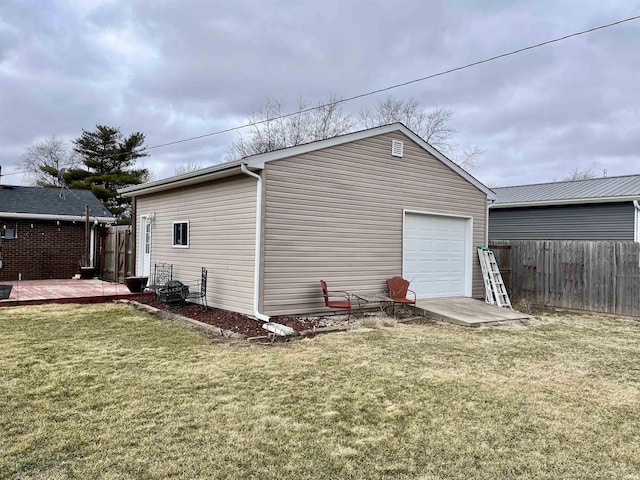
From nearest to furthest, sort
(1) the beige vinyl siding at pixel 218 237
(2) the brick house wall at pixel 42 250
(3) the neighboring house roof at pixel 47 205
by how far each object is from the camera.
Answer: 1. (1) the beige vinyl siding at pixel 218 237
2. (2) the brick house wall at pixel 42 250
3. (3) the neighboring house roof at pixel 47 205

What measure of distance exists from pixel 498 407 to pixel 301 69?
1316 cm

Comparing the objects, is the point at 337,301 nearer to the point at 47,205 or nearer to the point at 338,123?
the point at 47,205

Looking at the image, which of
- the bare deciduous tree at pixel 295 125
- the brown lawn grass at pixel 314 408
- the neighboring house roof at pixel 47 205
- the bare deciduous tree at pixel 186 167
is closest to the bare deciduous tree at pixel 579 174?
the bare deciduous tree at pixel 295 125

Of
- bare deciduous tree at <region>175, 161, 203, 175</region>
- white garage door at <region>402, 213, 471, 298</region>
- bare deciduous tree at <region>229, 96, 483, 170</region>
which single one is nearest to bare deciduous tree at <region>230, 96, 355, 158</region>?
bare deciduous tree at <region>229, 96, 483, 170</region>

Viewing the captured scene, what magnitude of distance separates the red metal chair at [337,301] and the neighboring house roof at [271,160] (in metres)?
2.41

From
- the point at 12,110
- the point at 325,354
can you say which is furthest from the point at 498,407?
the point at 12,110

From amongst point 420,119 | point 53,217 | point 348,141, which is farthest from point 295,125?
point 348,141

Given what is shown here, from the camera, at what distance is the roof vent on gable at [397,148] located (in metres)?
9.64

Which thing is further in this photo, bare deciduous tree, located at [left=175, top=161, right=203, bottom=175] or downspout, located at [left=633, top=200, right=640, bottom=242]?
bare deciduous tree, located at [left=175, top=161, right=203, bottom=175]

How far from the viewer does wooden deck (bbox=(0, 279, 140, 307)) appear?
9.78 metres

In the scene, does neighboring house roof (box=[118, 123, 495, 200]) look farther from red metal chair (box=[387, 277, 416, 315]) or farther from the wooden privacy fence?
red metal chair (box=[387, 277, 416, 315])

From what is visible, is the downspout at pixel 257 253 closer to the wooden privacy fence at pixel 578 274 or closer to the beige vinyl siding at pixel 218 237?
the beige vinyl siding at pixel 218 237

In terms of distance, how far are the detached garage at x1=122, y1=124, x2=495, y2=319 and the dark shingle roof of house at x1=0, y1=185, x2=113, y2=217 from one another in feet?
18.3

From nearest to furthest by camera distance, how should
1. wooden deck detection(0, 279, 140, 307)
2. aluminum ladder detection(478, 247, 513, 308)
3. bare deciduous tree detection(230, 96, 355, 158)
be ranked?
1. wooden deck detection(0, 279, 140, 307)
2. aluminum ladder detection(478, 247, 513, 308)
3. bare deciduous tree detection(230, 96, 355, 158)
